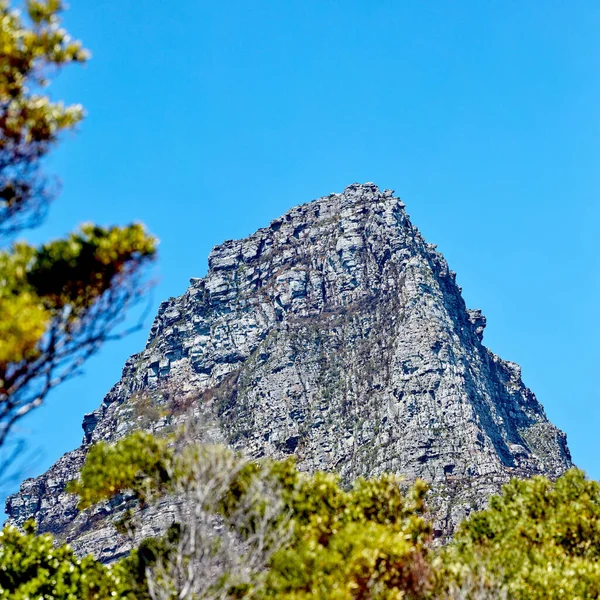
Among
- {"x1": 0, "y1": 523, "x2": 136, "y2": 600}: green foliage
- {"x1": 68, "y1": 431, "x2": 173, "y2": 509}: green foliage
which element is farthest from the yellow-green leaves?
{"x1": 0, "y1": 523, "x2": 136, "y2": 600}: green foliage

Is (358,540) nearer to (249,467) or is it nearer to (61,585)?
(249,467)

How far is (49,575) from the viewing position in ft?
87.8

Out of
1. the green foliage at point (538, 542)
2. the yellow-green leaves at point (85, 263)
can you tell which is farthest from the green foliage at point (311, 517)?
the yellow-green leaves at point (85, 263)

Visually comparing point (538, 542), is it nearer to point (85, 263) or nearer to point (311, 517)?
point (311, 517)

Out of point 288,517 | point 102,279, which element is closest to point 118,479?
point 288,517

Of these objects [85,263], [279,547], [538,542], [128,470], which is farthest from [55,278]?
[538,542]

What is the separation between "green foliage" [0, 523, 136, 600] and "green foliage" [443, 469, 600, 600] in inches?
476

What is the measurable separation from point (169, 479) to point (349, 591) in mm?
7646

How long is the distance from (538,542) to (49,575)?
19.8 meters

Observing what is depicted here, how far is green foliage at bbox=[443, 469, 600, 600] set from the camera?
25516mm

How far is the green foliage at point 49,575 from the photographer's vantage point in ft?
83.8

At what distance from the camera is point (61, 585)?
25922 mm

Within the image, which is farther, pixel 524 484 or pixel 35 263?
pixel 524 484

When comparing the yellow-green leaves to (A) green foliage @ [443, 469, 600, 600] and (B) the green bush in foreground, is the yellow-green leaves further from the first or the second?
(A) green foliage @ [443, 469, 600, 600]
